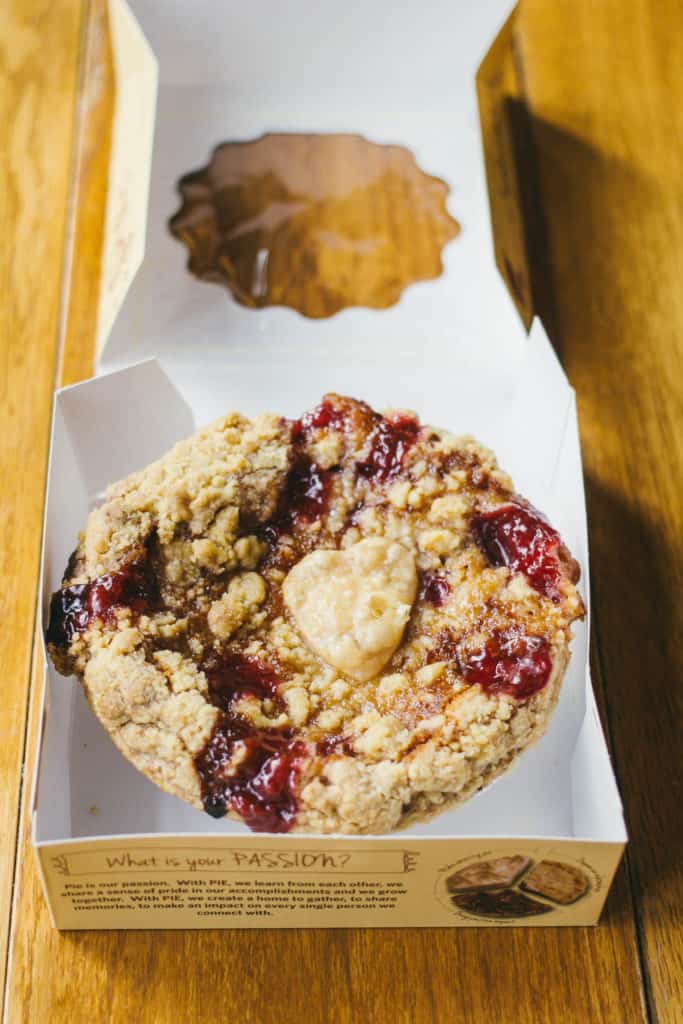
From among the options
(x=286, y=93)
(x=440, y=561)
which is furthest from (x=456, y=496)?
(x=286, y=93)

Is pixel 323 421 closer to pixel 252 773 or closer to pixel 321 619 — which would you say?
pixel 321 619

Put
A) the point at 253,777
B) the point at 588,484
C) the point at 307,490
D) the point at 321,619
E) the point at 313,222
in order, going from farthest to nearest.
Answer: the point at 313,222
the point at 588,484
the point at 307,490
the point at 321,619
the point at 253,777

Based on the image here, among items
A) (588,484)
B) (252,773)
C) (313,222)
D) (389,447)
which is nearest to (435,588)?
(389,447)

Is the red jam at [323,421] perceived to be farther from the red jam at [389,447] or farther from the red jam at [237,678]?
the red jam at [237,678]

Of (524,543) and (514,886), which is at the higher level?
(524,543)

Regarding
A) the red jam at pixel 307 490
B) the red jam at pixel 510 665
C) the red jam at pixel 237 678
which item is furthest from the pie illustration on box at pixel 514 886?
the red jam at pixel 307 490

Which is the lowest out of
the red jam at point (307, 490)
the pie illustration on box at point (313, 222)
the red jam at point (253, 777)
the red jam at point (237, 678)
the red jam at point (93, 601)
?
the red jam at point (253, 777)

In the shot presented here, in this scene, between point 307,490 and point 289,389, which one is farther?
point 289,389
